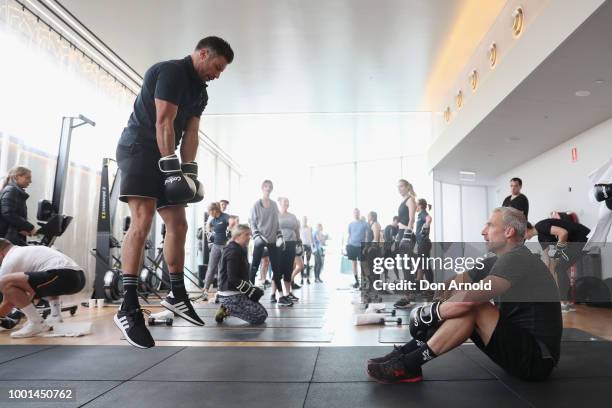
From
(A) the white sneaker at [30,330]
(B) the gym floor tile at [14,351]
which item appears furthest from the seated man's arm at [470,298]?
(A) the white sneaker at [30,330]

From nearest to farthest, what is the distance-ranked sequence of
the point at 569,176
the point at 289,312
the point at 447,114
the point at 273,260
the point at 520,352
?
the point at 520,352, the point at 289,312, the point at 273,260, the point at 569,176, the point at 447,114

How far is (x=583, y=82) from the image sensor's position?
4.91 m

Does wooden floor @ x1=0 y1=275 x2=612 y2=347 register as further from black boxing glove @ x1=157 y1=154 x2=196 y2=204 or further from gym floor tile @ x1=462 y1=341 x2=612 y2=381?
black boxing glove @ x1=157 y1=154 x2=196 y2=204

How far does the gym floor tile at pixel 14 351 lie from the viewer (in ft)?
8.54

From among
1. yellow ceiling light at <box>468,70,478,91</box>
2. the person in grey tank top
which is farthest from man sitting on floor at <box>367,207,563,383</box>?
yellow ceiling light at <box>468,70,478,91</box>

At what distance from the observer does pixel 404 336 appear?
3.30 meters

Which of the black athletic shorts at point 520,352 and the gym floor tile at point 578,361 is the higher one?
the black athletic shorts at point 520,352

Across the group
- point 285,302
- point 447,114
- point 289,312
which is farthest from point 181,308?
point 447,114

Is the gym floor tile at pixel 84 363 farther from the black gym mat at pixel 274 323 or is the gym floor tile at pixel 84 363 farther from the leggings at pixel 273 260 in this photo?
the leggings at pixel 273 260

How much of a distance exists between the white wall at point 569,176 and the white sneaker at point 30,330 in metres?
5.61

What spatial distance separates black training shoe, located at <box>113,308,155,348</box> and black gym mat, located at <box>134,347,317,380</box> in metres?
0.26

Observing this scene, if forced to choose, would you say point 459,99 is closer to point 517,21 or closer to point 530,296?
point 517,21

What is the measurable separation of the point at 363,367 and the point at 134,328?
1.10m

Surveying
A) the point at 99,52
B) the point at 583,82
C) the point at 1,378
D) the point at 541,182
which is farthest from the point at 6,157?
the point at 541,182
